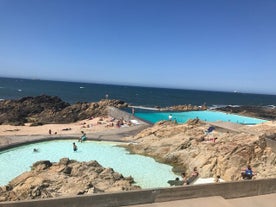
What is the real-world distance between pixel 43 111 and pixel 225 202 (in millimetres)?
42217

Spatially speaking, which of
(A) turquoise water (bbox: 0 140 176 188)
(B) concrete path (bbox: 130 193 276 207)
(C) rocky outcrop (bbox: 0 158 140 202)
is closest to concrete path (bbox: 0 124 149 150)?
(A) turquoise water (bbox: 0 140 176 188)

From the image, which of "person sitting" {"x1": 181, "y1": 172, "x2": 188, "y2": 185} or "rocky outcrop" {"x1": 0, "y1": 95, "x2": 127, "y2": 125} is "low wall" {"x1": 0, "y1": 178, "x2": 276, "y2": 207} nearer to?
"person sitting" {"x1": 181, "y1": 172, "x2": 188, "y2": 185}

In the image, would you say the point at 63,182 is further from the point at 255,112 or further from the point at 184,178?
the point at 255,112

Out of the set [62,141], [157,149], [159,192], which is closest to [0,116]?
[62,141]

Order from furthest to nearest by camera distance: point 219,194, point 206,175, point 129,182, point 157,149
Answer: point 157,149 < point 206,175 < point 129,182 < point 219,194

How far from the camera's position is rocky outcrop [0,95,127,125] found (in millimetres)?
41938

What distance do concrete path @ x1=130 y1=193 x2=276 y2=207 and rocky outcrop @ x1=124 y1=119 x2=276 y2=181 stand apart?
608 centimetres

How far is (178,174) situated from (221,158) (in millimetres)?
2842

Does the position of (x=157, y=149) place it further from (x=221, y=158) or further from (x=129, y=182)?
(x=129, y=182)

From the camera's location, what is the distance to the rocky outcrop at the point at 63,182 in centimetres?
1220

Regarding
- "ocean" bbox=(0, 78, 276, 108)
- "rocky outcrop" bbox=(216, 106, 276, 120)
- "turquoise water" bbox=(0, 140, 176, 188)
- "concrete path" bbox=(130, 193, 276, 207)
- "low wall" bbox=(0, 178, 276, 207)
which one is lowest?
Answer: "ocean" bbox=(0, 78, 276, 108)

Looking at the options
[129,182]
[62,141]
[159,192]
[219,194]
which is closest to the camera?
[159,192]

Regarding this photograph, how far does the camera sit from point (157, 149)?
22.9 metres

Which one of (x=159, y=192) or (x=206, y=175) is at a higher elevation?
(x=159, y=192)
